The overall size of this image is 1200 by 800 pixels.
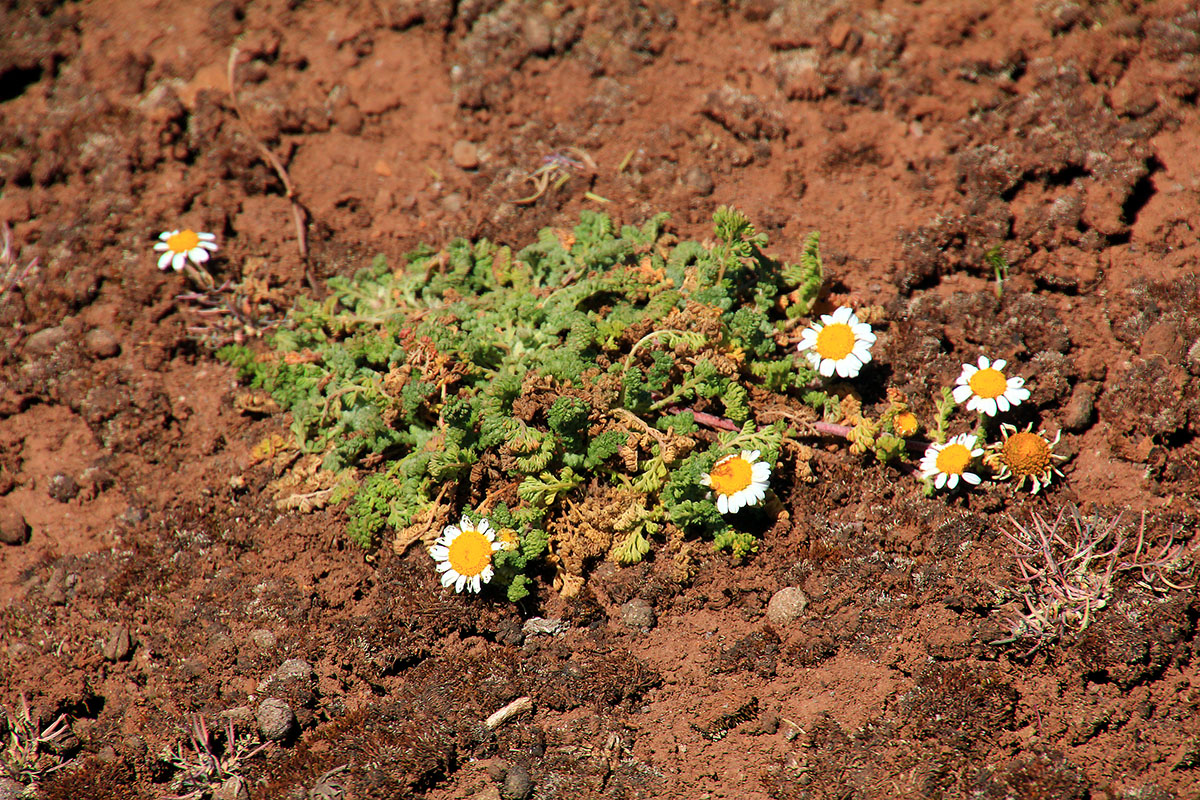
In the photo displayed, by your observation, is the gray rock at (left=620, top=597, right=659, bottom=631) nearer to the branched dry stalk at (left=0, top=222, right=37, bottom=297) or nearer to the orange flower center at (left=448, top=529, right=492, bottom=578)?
the orange flower center at (left=448, top=529, right=492, bottom=578)

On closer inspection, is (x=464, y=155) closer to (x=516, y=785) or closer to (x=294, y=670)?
(x=294, y=670)

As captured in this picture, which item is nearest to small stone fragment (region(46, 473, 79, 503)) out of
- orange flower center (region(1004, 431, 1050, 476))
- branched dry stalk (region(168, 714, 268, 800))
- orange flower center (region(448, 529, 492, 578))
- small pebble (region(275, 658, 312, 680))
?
branched dry stalk (region(168, 714, 268, 800))

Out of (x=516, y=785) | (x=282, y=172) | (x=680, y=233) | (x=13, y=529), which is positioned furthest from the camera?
(x=282, y=172)

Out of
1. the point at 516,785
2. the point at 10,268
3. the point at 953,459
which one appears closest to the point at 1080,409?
the point at 953,459

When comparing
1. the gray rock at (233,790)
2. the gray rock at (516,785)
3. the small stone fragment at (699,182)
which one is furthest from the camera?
the small stone fragment at (699,182)

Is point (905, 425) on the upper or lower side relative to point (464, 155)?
lower

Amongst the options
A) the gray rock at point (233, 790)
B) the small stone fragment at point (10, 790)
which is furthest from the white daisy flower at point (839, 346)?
the small stone fragment at point (10, 790)

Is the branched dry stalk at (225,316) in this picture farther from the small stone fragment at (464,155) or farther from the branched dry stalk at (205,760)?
the branched dry stalk at (205,760)
